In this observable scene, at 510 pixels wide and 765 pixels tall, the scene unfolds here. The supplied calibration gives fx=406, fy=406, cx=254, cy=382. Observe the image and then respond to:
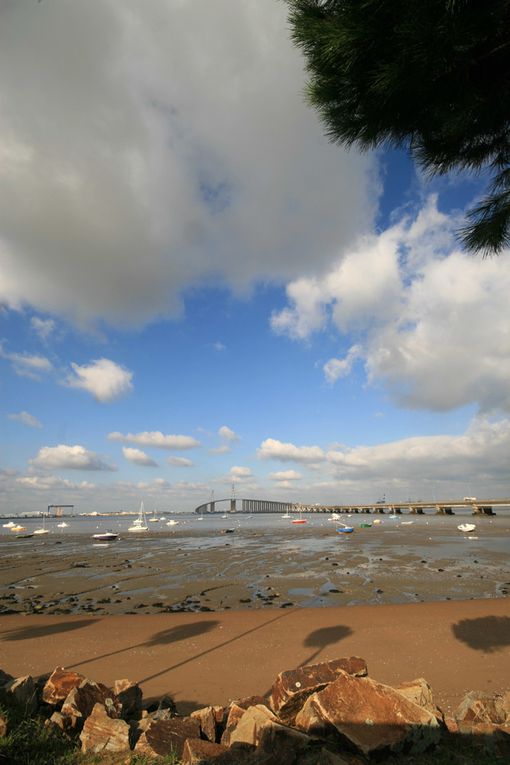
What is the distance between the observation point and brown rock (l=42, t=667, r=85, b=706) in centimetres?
659

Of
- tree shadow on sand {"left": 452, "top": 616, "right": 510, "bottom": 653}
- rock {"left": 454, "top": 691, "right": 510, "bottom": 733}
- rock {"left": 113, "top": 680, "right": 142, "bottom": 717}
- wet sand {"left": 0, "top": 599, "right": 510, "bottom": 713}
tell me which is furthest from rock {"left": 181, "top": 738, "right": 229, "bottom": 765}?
tree shadow on sand {"left": 452, "top": 616, "right": 510, "bottom": 653}

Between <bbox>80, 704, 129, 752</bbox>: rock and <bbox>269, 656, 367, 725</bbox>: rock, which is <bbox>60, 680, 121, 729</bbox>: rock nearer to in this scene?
<bbox>80, 704, 129, 752</bbox>: rock

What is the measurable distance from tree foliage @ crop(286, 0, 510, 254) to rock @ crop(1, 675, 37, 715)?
34.3ft

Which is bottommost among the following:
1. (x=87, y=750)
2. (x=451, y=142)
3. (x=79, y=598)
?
(x=79, y=598)

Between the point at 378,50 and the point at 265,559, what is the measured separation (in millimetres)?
34463

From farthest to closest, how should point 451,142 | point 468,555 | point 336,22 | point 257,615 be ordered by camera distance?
point 468,555 → point 257,615 → point 451,142 → point 336,22

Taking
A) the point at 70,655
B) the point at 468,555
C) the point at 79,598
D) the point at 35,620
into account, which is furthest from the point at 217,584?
the point at 468,555

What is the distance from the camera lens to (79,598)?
21.1 metres

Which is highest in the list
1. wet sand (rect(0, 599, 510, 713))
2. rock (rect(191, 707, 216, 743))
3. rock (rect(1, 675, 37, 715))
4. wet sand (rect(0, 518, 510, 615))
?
rock (rect(1, 675, 37, 715))

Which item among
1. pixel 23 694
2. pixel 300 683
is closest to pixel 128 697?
pixel 23 694

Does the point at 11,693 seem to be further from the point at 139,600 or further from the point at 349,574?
the point at 349,574

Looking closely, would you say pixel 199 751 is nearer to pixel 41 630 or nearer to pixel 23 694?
pixel 23 694

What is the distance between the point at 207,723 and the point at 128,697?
209 centimetres

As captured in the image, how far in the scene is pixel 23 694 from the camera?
641 centimetres
